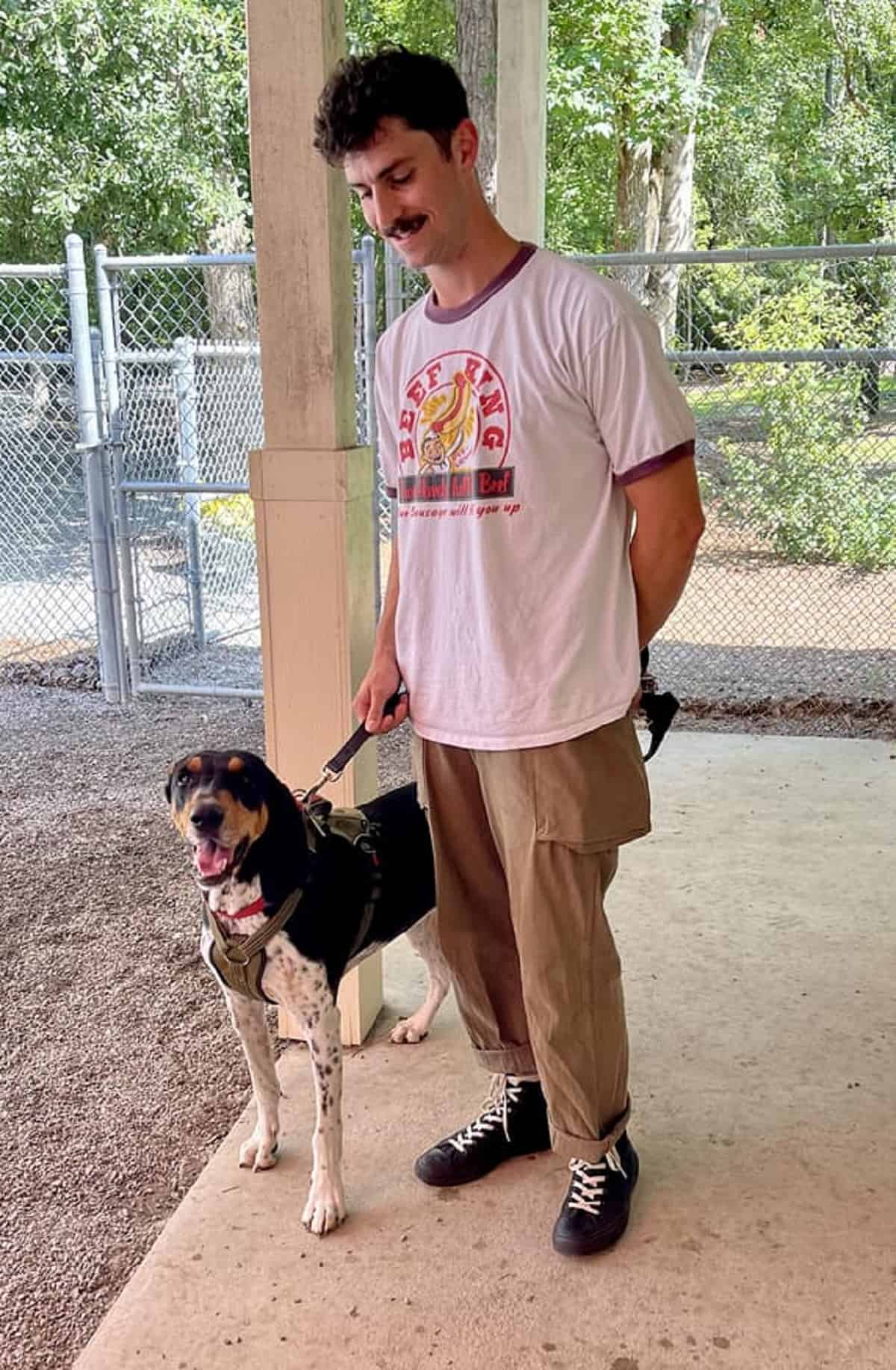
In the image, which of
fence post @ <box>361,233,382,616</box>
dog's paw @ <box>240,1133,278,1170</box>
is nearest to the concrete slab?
dog's paw @ <box>240,1133,278,1170</box>

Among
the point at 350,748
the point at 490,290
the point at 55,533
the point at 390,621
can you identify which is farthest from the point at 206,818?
the point at 55,533

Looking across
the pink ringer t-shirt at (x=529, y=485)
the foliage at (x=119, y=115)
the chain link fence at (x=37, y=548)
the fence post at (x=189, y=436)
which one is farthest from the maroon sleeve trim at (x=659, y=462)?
the foliage at (x=119, y=115)

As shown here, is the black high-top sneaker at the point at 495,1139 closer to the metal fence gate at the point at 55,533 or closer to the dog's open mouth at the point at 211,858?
the dog's open mouth at the point at 211,858

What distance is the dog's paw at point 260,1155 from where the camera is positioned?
2551 millimetres

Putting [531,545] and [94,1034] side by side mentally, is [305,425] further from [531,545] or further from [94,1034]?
[94,1034]

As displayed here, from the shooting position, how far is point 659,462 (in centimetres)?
187

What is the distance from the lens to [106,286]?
19.8ft

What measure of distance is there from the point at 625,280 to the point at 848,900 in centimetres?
811

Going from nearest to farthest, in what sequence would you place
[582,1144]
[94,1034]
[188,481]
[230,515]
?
[582,1144] → [94,1034] → [188,481] → [230,515]

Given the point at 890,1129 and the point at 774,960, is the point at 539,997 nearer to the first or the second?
the point at 890,1129

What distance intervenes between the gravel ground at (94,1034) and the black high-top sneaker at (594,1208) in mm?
846

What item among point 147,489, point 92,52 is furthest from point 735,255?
point 92,52

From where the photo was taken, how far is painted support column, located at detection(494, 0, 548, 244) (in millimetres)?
4691

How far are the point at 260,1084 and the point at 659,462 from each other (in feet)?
5.13
